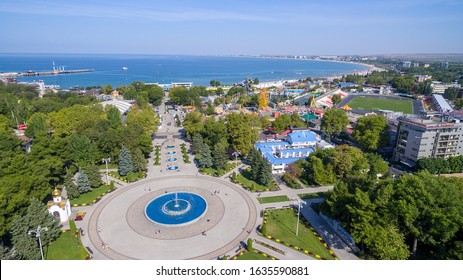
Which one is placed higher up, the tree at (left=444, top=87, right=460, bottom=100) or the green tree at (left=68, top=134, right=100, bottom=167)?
the tree at (left=444, top=87, right=460, bottom=100)

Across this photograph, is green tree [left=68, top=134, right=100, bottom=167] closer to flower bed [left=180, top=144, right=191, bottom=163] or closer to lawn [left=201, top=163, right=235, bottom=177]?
flower bed [left=180, top=144, right=191, bottom=163]

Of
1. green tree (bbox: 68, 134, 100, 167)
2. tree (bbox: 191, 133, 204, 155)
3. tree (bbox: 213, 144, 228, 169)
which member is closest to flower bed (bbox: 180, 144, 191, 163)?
tree (bbox: 191, 133, 204, 155)

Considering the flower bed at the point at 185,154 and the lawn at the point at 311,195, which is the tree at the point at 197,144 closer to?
the flower bed at the point at 185,154

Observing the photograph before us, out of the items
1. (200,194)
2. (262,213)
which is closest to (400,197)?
(262,213)

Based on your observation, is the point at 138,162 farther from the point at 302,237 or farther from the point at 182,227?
the point at 302,237

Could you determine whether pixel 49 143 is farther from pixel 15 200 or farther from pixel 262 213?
pixel 262 213

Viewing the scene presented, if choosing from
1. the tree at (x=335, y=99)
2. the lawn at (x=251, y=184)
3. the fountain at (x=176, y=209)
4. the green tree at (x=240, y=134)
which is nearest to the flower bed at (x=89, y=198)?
the fountain at (x=176, y=209)

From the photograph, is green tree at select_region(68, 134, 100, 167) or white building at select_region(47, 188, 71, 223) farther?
green tree at select_region(68, 134, 100, 167)
